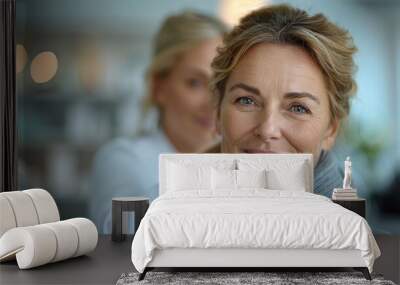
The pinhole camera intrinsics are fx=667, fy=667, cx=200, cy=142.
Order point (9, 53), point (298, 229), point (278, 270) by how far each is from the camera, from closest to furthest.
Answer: point (298, 229) → point (278, 270) → point (9, 53)

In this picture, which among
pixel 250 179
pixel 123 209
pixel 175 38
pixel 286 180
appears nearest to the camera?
pixel 250 179

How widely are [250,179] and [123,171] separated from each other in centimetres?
176

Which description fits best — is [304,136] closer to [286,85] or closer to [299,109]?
[299,109]

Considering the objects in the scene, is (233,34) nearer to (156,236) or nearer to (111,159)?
(111,159)

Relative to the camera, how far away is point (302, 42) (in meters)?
7.41

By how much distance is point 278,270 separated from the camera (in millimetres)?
5211

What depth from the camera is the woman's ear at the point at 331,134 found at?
748 cm

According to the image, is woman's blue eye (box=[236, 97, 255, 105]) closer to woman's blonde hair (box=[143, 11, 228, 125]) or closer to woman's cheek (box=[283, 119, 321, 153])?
woman's cheek (box=[283, 119, 321, 153])

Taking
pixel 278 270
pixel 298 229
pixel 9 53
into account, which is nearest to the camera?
pixel 298 229

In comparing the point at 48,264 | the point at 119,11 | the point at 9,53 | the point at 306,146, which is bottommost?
the point at 48,264

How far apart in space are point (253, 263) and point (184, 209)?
2.11ft

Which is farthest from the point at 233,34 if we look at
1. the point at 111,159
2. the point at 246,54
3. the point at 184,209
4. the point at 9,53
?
the point at 184,209

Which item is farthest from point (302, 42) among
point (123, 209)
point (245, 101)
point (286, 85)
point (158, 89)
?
point (123, 209)

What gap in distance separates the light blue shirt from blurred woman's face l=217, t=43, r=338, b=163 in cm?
94
